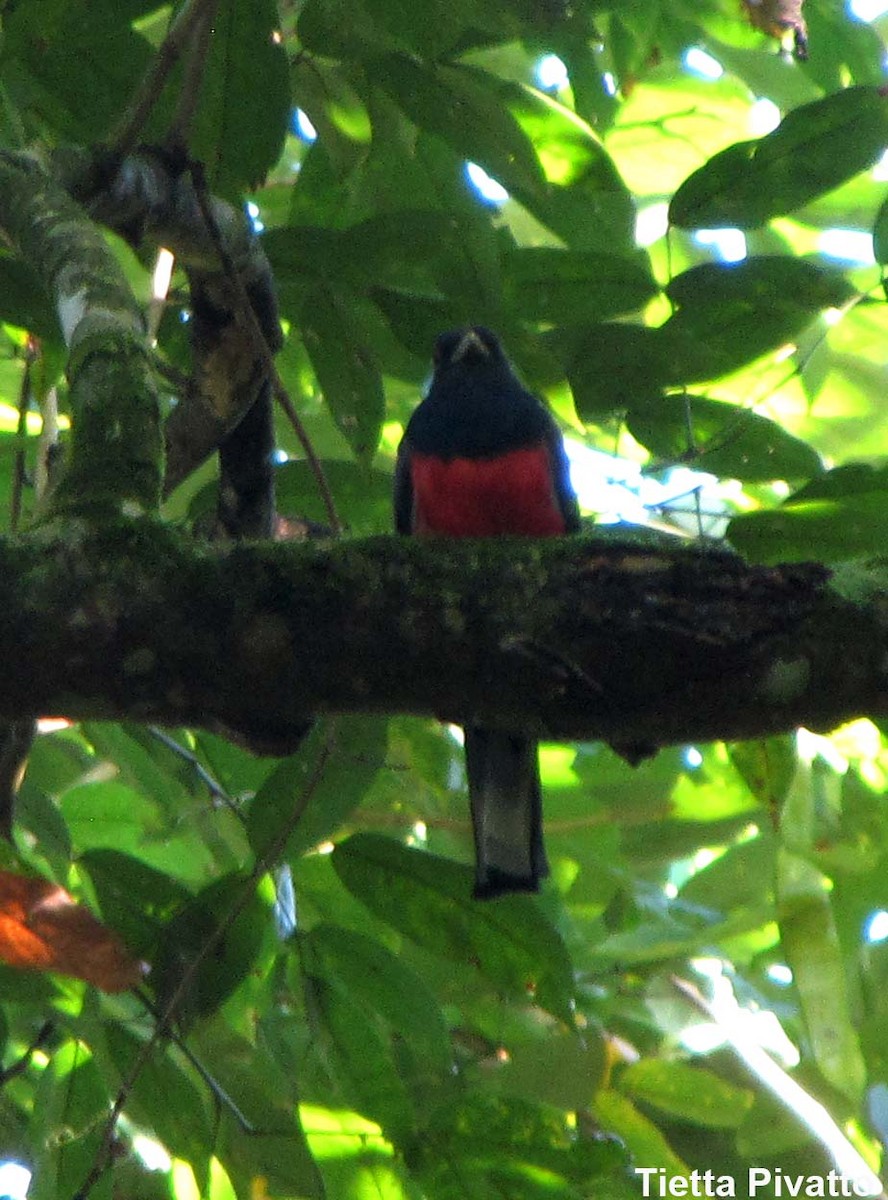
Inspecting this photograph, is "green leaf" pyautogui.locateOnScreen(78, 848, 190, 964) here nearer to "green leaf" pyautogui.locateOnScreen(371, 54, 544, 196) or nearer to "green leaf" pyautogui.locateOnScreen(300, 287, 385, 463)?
"green leaf" pyautogui.locateOnScreen(300, 287, 385, 463)

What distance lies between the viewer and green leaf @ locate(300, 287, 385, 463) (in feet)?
9.43

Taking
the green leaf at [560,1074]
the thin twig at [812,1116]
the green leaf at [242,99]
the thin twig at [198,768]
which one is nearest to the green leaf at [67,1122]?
the thin twig at [198,768]

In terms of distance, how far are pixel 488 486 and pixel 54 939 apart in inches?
60.9

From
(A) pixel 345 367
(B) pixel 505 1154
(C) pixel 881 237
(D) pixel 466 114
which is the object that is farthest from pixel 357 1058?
(C) pixel 881 237

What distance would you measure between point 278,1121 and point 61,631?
1.31 meters

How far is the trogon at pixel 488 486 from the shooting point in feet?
10.1

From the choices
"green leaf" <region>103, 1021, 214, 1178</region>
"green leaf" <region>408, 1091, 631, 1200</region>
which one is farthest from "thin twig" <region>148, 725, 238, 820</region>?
"green leaf" <region>408, 1091, 631, 1200</region>

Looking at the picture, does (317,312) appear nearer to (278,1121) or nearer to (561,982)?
(561,982)

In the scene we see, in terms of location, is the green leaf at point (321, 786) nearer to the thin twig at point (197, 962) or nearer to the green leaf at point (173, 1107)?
the thin twig at point (197, 962)

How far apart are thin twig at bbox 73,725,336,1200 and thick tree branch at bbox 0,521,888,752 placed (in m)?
0.66

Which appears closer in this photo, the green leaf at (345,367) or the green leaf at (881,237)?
the green leaf at (881,237)

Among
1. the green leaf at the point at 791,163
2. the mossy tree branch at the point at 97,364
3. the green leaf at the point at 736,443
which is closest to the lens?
the mossy tree branch at the point at 97,364

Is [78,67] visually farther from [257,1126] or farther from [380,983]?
[257,1126]

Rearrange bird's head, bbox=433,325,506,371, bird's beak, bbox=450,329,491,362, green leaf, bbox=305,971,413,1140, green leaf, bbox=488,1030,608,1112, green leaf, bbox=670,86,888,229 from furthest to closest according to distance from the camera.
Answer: bird's beak, bbox=450,329,491,362 < bird's head, bbox=433,325,506,371 < green leaf, bbox=488,1030,608,1112 < green leaf, bbox=670,86,888,229 < green leaf, bbox=305,971,413,1140
